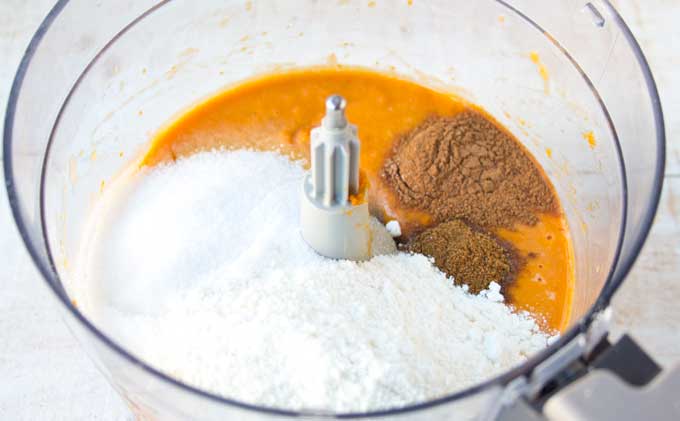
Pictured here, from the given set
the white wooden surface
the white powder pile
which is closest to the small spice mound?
the white powder pile

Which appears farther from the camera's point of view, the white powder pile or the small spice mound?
the small spice mound

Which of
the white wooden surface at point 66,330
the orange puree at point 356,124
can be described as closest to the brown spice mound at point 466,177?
the orange puree at point 356,124

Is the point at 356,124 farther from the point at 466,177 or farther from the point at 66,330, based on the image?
the point at 66,330

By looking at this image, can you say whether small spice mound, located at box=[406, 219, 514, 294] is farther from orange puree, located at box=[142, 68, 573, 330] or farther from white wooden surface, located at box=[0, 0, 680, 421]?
white wooden surface, located at box=[0, 0, 680, 421]

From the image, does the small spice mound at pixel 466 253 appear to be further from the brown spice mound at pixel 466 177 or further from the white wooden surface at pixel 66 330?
the white wooden surface at pixel 66 330

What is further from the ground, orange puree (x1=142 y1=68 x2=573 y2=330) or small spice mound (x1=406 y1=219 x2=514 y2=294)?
orange puree (x1=142 y1=68 x2=573 y2=330)

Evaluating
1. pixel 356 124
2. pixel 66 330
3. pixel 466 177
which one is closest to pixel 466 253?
pixel 466 177

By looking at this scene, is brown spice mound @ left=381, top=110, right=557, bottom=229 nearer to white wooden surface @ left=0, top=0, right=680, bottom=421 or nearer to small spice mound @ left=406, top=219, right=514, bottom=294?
small spice mound @ left=406, top=219, right=514, bottom=294
